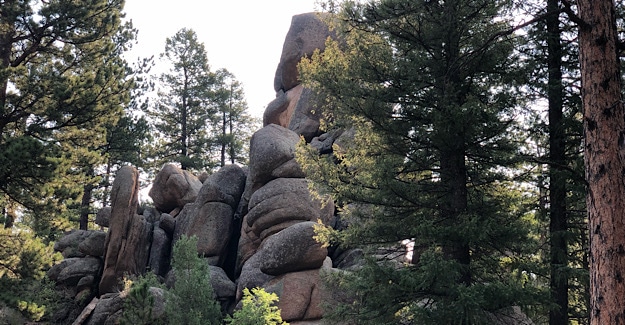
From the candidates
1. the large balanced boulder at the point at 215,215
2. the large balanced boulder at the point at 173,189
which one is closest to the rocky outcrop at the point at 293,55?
the large balanced boulder at the point at 215,215

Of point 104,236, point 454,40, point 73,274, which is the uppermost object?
point 454,40

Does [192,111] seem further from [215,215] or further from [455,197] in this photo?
[455,197]

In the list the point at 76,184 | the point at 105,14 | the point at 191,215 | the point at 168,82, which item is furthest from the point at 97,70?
the point at 168,82

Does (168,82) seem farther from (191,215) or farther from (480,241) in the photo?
(480,241)

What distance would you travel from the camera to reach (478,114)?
9.21m

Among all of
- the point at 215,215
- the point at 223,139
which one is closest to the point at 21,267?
the point at 215,215

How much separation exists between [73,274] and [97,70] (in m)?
10.6

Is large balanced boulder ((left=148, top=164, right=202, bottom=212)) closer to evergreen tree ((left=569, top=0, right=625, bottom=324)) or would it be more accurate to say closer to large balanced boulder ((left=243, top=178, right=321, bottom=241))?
large balanced boulder ((left=243, top=178, right=321, bottom=241))

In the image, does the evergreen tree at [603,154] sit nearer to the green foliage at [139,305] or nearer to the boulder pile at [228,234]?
the green foliage at [139,305]

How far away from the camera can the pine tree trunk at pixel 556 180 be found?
9.42m

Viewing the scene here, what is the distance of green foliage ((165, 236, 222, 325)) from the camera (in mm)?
14241

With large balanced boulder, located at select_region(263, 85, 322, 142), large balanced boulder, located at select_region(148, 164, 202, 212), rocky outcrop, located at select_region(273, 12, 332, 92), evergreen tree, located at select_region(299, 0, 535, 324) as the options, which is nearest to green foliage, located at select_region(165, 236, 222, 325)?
evergreen tree, located at select_region(299, 0, 535, 324)

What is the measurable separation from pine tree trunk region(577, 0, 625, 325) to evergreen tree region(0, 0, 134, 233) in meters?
11.9

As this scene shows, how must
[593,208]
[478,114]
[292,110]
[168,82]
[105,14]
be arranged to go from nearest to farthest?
1. [593,208]
2. [478,114]
3. [105,14]
4. [292,110]
5. [168,82]
